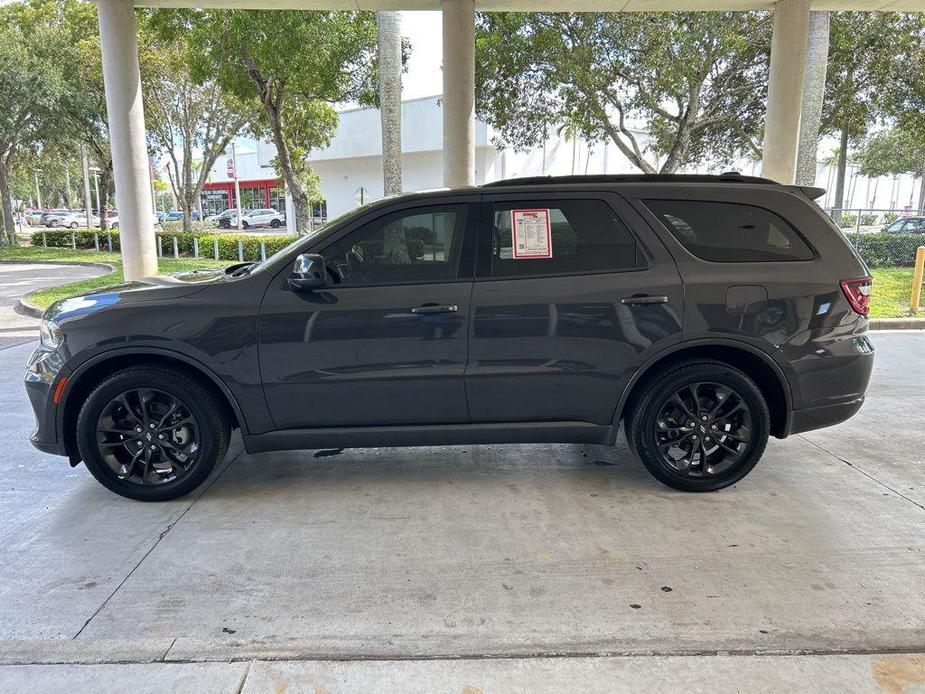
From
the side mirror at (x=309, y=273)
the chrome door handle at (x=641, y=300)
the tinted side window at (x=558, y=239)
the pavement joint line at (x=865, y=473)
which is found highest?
the tinted side window at (x=558, y=239)

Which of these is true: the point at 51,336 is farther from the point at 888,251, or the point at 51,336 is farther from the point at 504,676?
the point at 888,251

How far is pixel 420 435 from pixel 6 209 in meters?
28.2

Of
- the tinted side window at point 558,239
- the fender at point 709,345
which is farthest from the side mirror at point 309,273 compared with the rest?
the fender at point 709,345

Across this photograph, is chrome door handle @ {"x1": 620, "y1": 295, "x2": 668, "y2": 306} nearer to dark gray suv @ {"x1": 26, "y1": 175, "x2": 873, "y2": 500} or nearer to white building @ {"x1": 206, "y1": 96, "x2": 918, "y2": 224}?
dark gray suv @ {"x1": 26, "y1": 175, "x2": 873, "y2": 500}

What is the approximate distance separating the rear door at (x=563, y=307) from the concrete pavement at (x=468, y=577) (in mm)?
681

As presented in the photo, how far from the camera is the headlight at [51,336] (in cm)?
388

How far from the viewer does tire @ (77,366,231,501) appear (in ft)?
12.8

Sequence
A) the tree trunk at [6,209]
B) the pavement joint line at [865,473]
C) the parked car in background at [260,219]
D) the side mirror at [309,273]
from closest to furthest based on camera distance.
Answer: the side mirror at [309,273]
the pavement joint line at [865,473]
the tree trunk at [6,209]
the parked car in background at [260,219]

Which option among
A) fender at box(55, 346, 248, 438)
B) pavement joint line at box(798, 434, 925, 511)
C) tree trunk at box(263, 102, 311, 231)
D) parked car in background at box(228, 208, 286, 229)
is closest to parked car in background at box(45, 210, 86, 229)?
parked car in background at box(228, 208, 286, 229)

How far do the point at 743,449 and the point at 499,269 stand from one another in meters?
1.93

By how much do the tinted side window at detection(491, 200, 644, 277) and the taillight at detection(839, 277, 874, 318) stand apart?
126cm

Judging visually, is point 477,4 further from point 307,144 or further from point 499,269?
point 307,144

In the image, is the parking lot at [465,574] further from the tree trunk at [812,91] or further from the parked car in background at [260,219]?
the parked car in background at [260,219]

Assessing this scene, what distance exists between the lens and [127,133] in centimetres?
909
